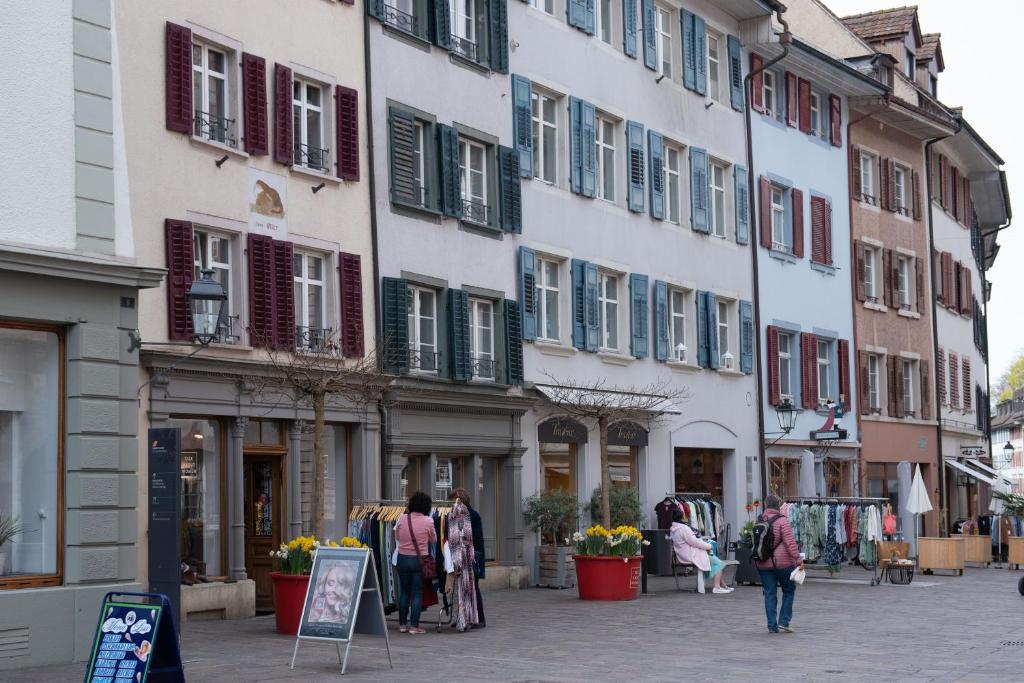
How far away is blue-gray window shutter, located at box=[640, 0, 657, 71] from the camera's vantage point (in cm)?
3397

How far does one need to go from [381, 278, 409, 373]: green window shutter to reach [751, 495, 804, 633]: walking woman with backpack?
716 cm

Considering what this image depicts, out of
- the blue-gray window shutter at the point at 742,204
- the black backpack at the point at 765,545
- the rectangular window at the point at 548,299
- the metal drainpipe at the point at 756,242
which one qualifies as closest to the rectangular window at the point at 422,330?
the rectangular window at the point at 548,299

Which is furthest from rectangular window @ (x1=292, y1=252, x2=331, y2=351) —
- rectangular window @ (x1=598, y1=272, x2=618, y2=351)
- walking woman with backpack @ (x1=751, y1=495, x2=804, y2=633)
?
rectangular window @ (x1=598, y1=272, x2=618, y2=351)

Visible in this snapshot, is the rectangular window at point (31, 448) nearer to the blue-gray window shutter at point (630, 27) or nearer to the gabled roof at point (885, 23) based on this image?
the blue-gray window shutter at point (630, 27)

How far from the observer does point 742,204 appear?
3788cm

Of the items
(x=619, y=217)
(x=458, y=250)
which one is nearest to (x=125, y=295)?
(x=458, y=250)

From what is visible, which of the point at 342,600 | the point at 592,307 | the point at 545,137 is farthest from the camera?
the point at 592,307

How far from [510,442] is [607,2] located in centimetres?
965

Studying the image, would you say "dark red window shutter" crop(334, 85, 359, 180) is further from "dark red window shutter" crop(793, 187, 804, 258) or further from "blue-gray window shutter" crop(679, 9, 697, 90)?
"dark red window shutter" crop(793, 187, 804, 258)

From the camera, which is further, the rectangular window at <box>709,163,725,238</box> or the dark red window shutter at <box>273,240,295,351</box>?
the rectangular window at <box>709,163,725,238</box>

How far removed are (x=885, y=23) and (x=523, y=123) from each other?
2555cm

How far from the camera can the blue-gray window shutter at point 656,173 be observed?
111 feet

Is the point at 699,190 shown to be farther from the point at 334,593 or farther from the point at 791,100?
the point at 334,593

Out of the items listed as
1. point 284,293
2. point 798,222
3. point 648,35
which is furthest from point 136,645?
point 798,222
